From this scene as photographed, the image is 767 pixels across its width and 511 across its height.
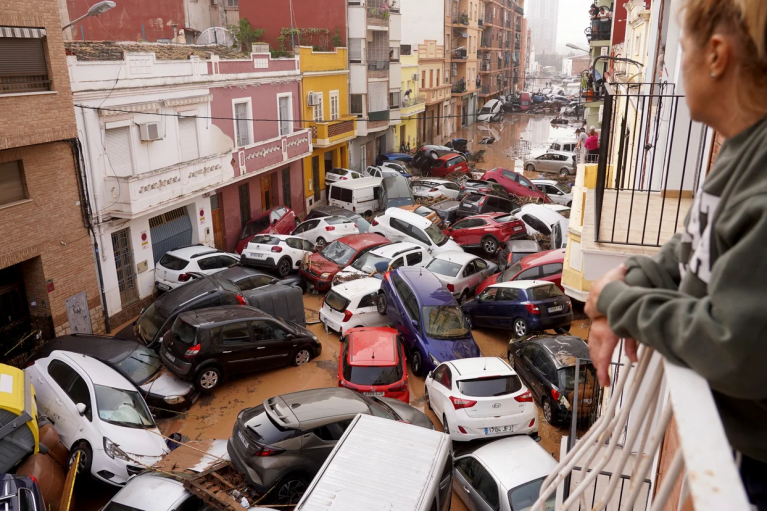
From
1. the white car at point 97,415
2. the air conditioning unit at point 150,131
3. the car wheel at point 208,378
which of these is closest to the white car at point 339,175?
the air conditioning unit at point 150,131

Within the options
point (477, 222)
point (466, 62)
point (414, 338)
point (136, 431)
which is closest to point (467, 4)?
point (466, 62)

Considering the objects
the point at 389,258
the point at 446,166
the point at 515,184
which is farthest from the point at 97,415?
the point at 446,166

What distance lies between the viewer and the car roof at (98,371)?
9828 millimetres

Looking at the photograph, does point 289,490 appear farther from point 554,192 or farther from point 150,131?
point 554,192

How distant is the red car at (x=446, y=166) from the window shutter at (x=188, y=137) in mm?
16286

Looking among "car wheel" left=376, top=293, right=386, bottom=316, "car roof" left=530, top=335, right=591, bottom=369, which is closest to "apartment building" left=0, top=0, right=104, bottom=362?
"car wheel" left=376, top=293, right=386, bottom=316

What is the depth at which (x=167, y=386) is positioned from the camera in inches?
449

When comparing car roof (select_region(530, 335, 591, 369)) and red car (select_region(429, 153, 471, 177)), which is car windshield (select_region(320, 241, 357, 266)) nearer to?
car roof (select_region(530, 335, 591, 369))

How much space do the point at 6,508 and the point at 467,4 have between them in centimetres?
5677

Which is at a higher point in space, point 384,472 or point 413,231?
point 384,472

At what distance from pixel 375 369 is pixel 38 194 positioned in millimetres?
8622

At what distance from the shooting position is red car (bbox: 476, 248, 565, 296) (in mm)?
15711

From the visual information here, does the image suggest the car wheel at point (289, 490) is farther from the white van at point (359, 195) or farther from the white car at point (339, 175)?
the white car at point (339, 175)

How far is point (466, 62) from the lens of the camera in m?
56.8
